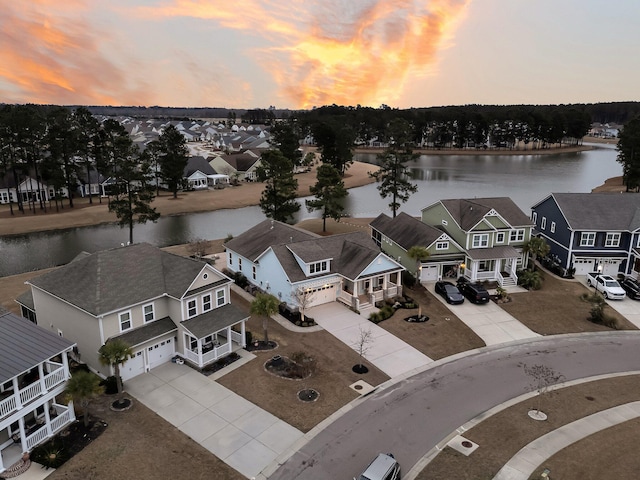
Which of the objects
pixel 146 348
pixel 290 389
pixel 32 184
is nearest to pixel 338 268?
pixel 290 389

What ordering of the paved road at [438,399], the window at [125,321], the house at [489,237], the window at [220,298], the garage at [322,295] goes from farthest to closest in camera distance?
the house at [489,237], the garage at [322,295], the window at [220,298], the window at [125,321], the paved road at [438,399]

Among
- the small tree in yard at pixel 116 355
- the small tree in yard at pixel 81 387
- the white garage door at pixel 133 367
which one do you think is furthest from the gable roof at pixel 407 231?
the small tree in yard at pixel 81 387

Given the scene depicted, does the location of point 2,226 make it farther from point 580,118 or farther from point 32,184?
point 580,118

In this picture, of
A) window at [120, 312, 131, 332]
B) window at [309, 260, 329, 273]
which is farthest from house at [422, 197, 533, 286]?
window at [120, 312, 131, 332]

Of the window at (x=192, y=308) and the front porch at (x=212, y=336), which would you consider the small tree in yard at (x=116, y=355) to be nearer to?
the front porch at (x=212, y=336)

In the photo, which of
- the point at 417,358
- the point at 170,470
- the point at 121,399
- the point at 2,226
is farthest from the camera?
the point at 2,226

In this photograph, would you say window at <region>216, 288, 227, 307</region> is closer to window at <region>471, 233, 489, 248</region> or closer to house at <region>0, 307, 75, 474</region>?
house at <region>0, 307, 75, 474</region>

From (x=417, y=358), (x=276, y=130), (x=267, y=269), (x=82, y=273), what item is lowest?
(x=417, y=358)
